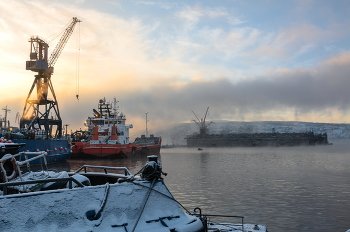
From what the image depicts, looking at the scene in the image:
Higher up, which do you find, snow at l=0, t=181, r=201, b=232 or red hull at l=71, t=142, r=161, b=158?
snow at l=0, t=181, r=201, b=232

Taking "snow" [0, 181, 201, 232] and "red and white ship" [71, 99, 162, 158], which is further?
"red and white ship" [71, 99, 162, 158]

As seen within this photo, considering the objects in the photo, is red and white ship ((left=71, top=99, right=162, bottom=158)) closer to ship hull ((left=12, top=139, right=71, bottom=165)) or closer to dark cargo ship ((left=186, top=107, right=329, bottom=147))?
ship hull ((left=12, top=139, right=71, bottom=165))

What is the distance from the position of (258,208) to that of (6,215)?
14507 millimetres

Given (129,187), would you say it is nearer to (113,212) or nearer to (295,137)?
(113,212)

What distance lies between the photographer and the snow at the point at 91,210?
5.31m

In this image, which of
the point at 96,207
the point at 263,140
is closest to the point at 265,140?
the point at 263,140

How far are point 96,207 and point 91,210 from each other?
0.40 ft

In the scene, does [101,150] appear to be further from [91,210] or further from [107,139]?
[91,210]

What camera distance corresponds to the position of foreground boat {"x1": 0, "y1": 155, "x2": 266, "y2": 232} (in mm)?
5348

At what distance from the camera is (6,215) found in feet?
16.9

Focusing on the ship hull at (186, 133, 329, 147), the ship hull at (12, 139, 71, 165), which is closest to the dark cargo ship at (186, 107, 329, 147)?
the ship hull at (186, 133, 329, 147)

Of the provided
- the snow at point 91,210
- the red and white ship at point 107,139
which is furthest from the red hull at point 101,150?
the snow at point 91,210

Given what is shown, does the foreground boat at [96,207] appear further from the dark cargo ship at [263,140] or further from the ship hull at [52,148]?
the dark cargo ship at [263,140]

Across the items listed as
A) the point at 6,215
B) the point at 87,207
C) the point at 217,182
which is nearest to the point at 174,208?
the point at 87,207
